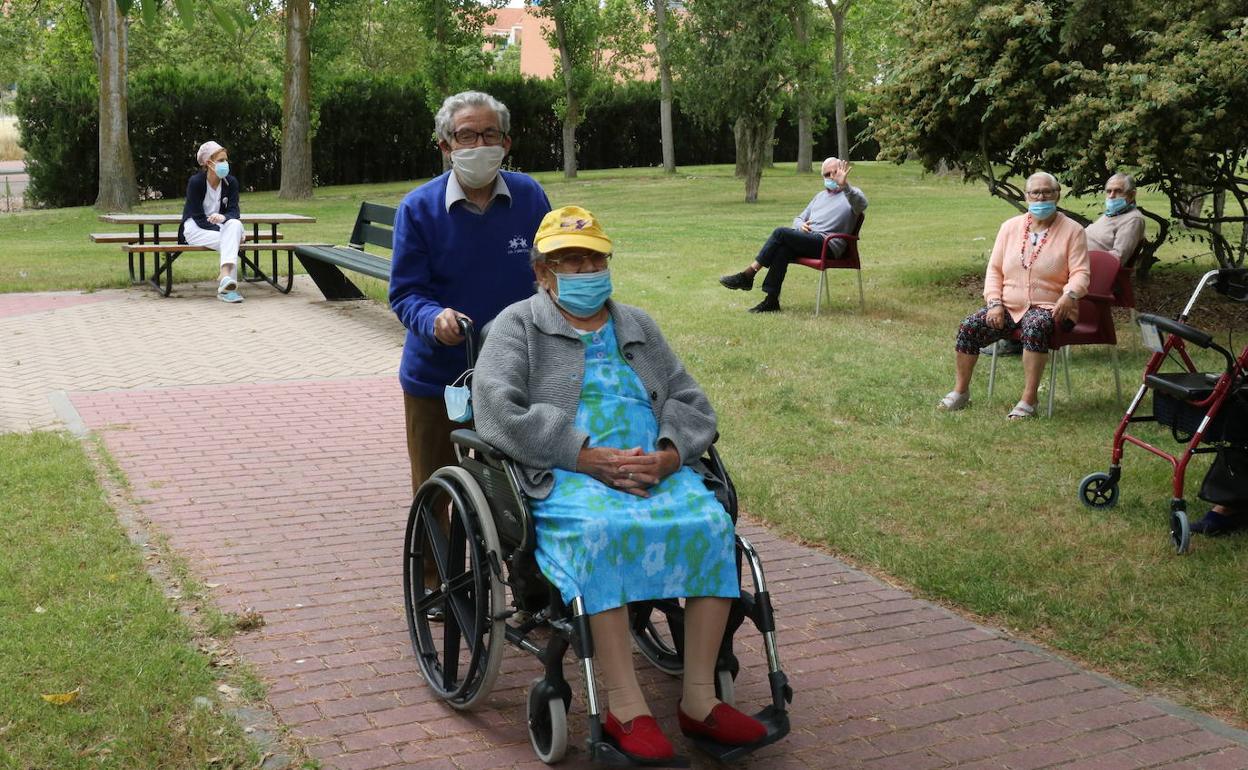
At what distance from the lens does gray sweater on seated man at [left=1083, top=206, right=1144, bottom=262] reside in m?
10.7

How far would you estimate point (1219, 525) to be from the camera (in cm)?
614

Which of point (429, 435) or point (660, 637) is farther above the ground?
point (429, 435)

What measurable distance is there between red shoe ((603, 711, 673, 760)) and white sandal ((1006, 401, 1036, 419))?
17.6 feet

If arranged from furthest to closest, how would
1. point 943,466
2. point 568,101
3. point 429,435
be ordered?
point 568,101 < point 943,466 < point 429,435

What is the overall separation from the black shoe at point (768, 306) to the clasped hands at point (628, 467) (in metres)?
8.90

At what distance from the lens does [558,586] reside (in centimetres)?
380

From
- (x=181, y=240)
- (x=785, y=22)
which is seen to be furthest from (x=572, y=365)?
(x=785, y=22)

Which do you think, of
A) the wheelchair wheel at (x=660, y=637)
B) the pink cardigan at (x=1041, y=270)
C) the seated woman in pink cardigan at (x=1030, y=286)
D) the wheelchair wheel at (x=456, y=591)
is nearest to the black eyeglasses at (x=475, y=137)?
the wheelchair wheel at (x=456, y=591)

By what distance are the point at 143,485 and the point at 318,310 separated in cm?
646

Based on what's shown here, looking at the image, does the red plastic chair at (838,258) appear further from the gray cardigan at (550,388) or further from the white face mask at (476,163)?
the gray cardigan at (550,388)

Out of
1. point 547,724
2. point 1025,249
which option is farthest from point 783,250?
point 547,724

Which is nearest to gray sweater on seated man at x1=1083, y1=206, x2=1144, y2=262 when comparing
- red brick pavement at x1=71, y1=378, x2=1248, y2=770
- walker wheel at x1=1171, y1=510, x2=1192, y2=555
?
walker wheel at x1=1171, y1=510, x2=1192, y2=555

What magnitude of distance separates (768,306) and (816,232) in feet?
2.78

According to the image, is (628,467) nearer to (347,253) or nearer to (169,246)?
(347,253)
